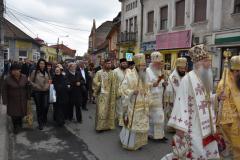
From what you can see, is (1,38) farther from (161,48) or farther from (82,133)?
(161,48)

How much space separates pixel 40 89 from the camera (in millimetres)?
8797

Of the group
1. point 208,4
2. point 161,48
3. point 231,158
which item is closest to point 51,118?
point 231,158

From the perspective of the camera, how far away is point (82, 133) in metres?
8.42

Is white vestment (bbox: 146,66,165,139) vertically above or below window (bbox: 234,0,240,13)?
below

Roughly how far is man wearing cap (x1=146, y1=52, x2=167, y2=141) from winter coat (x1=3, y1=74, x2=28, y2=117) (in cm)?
308

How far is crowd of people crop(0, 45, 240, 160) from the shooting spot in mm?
4602

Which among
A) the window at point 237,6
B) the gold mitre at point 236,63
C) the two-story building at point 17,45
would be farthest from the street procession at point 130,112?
the two-story building at point 17,45

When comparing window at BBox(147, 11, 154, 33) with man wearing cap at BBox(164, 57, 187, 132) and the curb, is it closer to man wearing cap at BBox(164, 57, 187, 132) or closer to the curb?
the curb

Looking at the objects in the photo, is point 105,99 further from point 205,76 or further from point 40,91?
point 205,76

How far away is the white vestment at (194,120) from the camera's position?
4.52 metres

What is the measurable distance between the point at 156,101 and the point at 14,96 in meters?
3.34

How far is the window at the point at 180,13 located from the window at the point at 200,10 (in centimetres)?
150

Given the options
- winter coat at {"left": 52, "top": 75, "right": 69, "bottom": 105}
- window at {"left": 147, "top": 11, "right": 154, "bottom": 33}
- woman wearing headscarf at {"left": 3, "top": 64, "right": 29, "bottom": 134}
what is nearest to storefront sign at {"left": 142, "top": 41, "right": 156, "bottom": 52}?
window at {"left": 147, "top": 11, "right": 154, "bottom": 33}

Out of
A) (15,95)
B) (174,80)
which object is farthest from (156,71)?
(15,95)
